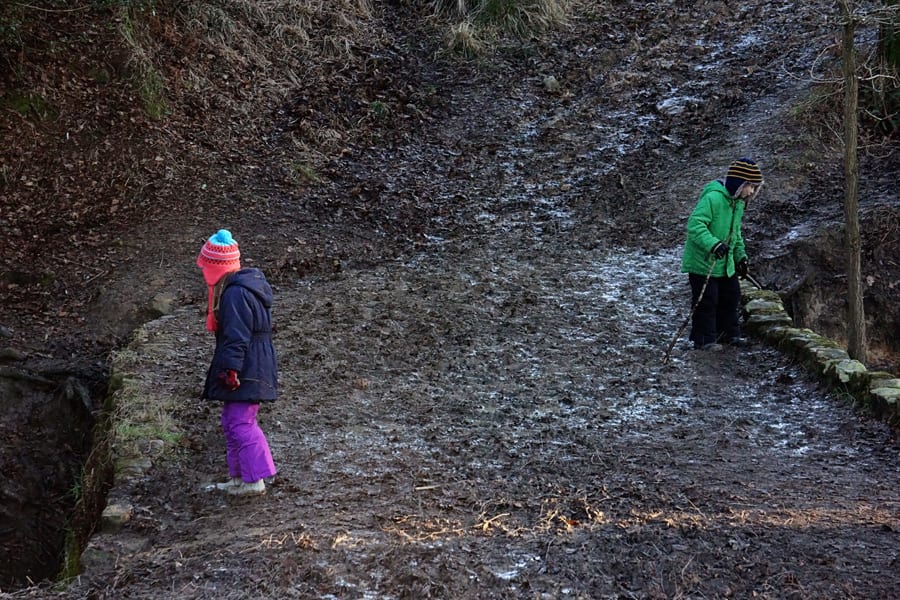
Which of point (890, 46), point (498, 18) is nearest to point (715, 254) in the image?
point (890, 46)

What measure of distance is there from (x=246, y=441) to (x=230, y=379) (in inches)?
18.5

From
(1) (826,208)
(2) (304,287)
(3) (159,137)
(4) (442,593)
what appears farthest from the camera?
(3) (159,137)

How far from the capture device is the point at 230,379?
14.8 feet

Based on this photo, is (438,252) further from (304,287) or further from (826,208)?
(826,208)

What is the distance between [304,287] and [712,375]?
4555mm

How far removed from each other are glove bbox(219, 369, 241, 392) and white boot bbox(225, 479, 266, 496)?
0.70 m

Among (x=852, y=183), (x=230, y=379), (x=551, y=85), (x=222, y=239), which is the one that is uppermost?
(x=551, y=85)

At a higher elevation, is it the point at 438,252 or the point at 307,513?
the point at 438,252

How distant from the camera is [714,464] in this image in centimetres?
514

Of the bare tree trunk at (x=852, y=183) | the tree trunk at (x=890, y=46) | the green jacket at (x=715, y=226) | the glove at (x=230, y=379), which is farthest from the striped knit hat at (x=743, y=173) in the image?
the glove at (x=230, y=379)

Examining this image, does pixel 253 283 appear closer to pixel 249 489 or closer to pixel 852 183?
pixel 249 489

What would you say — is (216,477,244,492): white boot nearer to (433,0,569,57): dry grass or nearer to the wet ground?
the wet ground

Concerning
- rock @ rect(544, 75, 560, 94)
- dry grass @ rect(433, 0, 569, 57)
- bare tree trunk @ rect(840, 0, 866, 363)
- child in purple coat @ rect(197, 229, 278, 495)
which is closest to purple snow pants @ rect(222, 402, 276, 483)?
child in purple coat @ rect(197, 229, 278, 495)

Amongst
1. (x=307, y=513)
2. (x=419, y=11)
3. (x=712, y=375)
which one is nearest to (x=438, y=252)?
(x=712, y=375)
